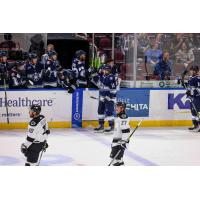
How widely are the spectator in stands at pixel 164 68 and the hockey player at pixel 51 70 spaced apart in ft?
2.99

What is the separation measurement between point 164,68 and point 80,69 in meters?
0.78

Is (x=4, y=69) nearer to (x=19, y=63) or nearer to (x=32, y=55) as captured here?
(x=19, y=63)

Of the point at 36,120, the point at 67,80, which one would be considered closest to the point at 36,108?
the point at 36,120

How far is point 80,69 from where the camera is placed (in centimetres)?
616

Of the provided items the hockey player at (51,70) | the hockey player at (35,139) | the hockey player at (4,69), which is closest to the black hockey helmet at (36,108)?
the hockey player at (35,139)

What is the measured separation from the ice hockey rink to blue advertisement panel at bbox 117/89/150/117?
0.23 meters

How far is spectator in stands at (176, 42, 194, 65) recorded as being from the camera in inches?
241

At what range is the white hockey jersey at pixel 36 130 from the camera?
562 centimetres

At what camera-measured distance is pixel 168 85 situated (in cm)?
627

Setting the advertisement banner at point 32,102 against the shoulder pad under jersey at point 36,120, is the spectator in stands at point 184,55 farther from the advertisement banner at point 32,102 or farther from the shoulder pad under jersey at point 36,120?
the shoulder pad under jersey at point 36,120

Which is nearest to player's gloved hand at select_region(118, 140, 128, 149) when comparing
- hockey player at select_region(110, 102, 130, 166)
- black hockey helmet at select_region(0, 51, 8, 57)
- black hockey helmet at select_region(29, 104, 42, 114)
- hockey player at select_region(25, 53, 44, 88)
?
hockey player at select_region(110, 102, 130, 166)

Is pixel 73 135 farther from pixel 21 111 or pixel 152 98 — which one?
pixel 152 98
